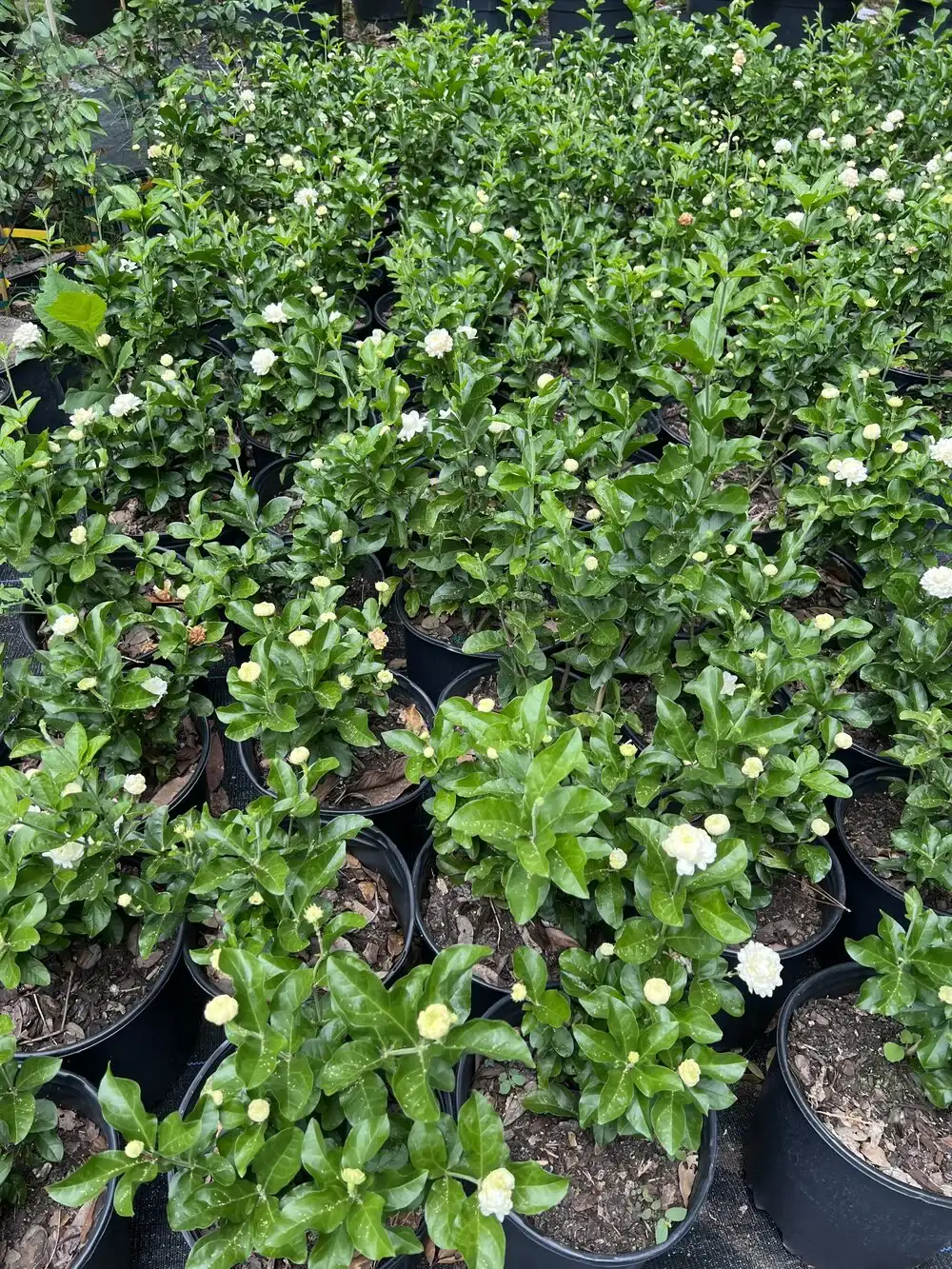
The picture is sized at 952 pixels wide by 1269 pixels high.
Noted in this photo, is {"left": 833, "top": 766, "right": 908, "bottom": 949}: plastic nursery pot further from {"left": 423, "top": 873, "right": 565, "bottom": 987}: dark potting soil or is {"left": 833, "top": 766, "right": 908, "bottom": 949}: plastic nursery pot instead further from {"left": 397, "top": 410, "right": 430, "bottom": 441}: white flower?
{"left": 397, "top": 410, "right": 430, "bottom": 441}: white flower

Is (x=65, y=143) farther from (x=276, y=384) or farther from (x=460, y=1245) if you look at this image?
(x=460, y=1245)

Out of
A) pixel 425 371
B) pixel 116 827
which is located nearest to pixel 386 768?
pixel 116 827

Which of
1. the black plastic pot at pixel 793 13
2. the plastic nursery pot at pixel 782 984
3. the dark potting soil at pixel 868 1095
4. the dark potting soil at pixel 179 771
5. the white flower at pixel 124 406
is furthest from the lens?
the black plastic pot at pixel 793 13

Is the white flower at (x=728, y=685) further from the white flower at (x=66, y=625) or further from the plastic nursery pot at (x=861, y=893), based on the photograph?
the white flower at (x=66, y=625)

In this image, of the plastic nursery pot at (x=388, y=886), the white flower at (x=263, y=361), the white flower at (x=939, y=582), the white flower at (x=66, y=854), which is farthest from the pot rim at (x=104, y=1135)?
the white flower at (x=939, y=582)

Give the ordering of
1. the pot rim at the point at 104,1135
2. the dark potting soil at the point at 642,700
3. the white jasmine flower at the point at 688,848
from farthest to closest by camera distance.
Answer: the dark potting soil at the point at 642,700, the pot rim at the point at 104,1135, the white jasmine flower at the point at 688,848

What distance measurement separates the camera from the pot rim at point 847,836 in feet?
5.51

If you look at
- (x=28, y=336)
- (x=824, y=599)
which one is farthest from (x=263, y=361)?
(x=824, y=599)

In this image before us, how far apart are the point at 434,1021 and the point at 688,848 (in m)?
0.41

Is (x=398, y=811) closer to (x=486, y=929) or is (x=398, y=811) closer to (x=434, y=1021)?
(x=486, y=929)

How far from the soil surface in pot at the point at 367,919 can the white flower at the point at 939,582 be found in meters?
1.30

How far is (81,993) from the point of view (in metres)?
1.57

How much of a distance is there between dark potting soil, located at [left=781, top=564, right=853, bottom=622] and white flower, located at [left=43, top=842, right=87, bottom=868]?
182 cm

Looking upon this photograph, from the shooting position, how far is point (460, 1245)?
0.97 m
